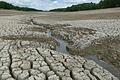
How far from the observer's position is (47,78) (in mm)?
6387

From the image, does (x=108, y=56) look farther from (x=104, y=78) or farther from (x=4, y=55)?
(x=4, y=55)

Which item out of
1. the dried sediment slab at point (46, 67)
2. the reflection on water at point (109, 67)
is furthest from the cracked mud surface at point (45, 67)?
the reflection on water at point (109, 67)

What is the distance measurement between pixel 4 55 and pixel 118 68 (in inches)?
157

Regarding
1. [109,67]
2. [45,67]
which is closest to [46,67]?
[45,67]

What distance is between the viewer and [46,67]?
7.03 metres

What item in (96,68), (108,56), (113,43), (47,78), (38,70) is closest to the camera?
(47,78)

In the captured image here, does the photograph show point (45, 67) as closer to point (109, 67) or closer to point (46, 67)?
point (46, 67)

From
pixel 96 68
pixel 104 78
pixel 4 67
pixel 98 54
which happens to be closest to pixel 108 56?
pixel 98 54

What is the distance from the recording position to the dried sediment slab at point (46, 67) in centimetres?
650

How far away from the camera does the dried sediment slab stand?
256 inches

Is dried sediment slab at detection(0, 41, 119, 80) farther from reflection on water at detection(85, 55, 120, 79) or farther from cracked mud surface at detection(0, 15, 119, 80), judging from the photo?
reflection on water at detection(85, 55, 120, 79)

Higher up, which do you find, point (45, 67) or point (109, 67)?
point (45, 67)

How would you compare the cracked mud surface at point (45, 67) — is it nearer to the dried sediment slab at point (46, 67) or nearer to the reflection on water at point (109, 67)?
the dried sediment slab at point (46, 67)

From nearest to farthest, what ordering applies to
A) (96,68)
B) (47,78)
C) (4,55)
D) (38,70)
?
(47,78)
(38,70)
(96,68)
(4,55)
